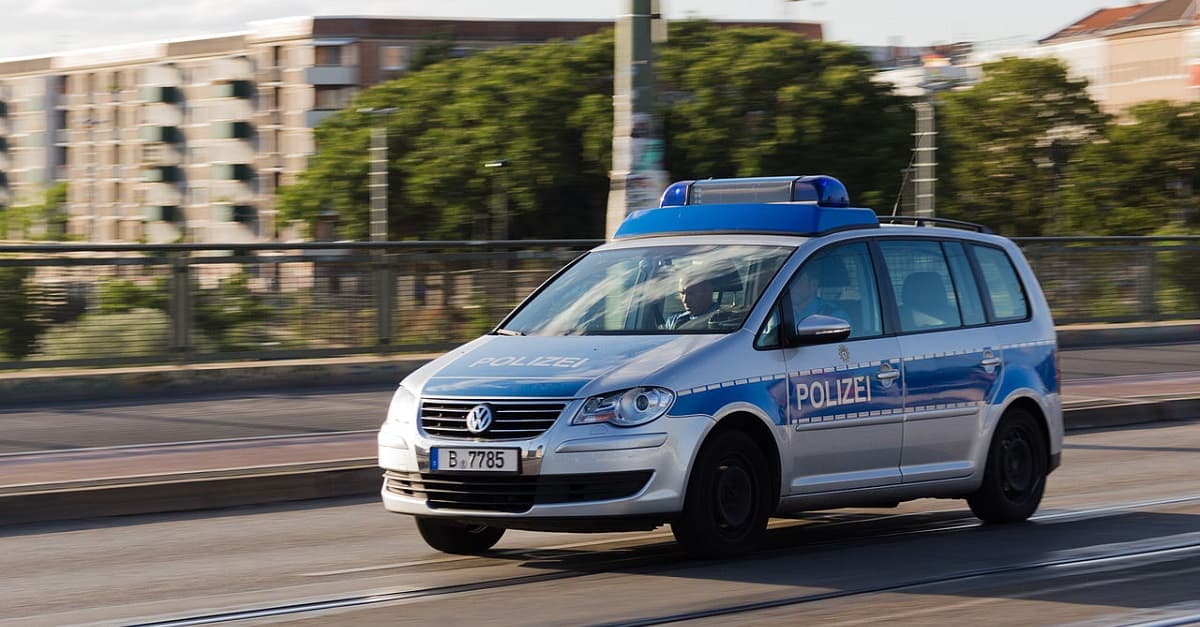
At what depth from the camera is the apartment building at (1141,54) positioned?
125188 mm

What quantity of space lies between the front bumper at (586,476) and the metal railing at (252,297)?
10.2m

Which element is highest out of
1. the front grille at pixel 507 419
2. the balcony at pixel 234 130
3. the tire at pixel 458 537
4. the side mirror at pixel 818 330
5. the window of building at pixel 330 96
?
the window of building at pixel 330 96

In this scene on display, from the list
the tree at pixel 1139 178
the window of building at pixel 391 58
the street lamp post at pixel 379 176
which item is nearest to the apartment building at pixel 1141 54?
the tree at pixel 1139 178

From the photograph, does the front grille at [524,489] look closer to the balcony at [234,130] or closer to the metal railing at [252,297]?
the metal railing at [252,297]

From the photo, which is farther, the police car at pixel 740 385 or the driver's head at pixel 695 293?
the driver's head at pixel 695 293

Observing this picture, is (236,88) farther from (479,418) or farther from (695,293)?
(479,418)

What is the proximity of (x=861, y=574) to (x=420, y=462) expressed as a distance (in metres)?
1.96

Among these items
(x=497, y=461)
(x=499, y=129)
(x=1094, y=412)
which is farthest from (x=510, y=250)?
A: (x=499, y=129)

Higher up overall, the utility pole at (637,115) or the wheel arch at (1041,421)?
the utility pole at (637,115)

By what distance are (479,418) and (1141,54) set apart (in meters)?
129

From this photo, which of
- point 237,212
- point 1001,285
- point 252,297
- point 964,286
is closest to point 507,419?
point 964,286

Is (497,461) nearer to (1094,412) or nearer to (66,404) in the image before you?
(1094,412)

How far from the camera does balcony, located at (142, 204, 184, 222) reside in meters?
127

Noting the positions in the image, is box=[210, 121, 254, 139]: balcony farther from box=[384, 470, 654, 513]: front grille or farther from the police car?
box=[384, 470, 654, 513]: front grille
